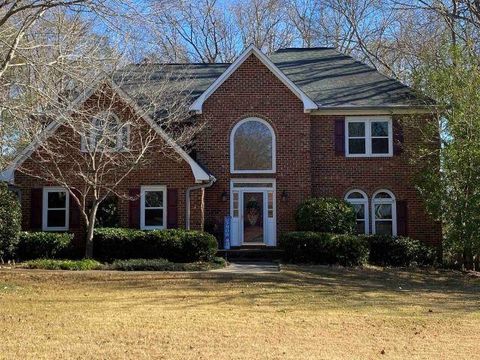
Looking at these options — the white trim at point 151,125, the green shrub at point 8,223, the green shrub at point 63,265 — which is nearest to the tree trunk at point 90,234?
the green shrub at point 63,265

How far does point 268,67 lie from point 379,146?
4.75m

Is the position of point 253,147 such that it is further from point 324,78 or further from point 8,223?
point 8,223

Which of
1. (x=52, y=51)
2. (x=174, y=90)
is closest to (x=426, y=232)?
(x=174, y=90)

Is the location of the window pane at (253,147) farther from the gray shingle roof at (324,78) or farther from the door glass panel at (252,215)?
the gray shingle roof at (324,78)

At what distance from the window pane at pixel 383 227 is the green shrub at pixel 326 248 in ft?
9.58

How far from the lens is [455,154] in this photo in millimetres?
17047

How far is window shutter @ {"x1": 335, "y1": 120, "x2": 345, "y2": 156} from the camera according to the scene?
66.6 feet

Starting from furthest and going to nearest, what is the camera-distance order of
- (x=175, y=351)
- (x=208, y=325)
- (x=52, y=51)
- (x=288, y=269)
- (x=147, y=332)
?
(x=288, y=269)
(x=52, y=51)
(x=208, y=325)
(x=147, y=332)
(x=175, y=351)

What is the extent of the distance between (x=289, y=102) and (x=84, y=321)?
12615 mm

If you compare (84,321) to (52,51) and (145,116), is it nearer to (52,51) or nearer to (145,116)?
(52,51)

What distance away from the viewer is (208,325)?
912 centimetres

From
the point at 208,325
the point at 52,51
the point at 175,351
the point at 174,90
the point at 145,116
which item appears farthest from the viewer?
the point at 174,90

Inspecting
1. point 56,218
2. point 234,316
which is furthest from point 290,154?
point 234,316

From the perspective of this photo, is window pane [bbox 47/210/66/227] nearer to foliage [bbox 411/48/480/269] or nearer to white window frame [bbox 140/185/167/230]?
white window frame [bbox 140/185/167/230]
